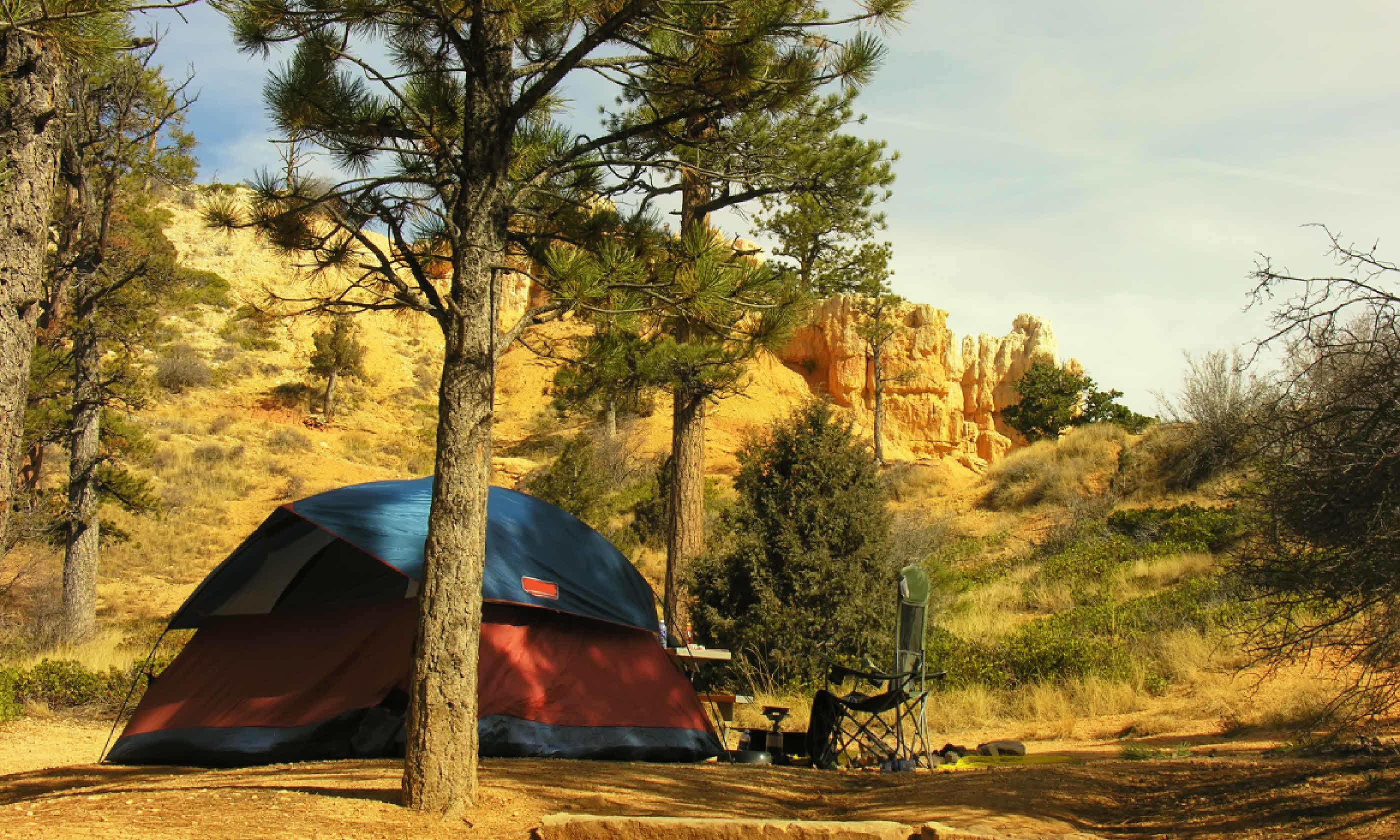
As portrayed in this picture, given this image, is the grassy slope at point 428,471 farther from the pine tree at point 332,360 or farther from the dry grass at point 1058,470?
the pine tree at point 332,360

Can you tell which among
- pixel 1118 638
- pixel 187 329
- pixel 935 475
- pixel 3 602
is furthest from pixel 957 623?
pixel 187 329

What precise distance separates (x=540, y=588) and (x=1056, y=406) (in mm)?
35383

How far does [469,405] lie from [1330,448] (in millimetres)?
4426

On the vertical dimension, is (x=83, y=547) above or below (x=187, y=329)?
below

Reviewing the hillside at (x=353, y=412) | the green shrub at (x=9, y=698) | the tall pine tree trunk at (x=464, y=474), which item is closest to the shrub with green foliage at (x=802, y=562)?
the tall pine tree trunk at (x=464, y=474)

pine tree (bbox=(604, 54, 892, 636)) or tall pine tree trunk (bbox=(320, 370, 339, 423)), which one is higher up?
tall pine tree trunk (bbox=(320, 370, 339, 423))

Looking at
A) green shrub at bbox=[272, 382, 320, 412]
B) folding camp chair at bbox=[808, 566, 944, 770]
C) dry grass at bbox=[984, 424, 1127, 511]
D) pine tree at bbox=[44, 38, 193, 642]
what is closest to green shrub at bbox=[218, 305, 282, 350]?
green shrub at bbox=[272, 382, 320, 412]

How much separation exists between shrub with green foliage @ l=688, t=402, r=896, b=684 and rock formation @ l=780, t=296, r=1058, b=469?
2918 cm

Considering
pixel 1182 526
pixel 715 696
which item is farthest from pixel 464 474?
pixel 1182 526

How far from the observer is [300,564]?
844 centimetres

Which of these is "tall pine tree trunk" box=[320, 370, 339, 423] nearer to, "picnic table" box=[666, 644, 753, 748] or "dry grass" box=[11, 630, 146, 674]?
"dry grass" box=[11, 630, 146, 674]

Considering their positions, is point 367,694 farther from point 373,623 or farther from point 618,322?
point 618,322

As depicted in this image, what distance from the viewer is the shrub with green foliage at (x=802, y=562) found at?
11.0 meters

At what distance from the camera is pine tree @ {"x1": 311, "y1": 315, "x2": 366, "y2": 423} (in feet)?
116
